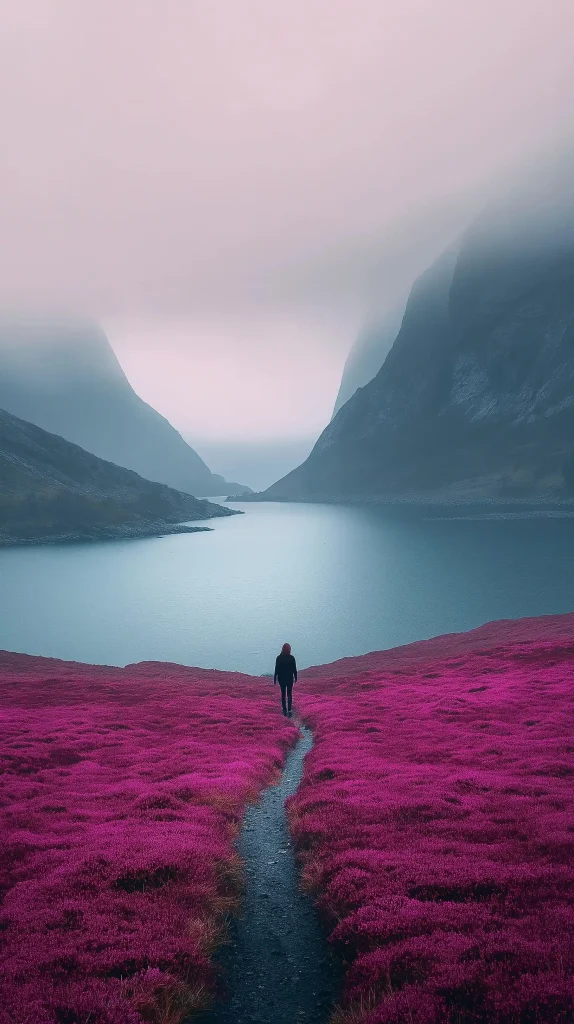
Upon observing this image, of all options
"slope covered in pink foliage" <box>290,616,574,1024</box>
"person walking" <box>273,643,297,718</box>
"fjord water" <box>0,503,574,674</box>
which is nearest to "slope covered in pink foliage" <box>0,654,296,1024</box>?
"slope covered in pink foliage" <box>290,616,574,1024</box>

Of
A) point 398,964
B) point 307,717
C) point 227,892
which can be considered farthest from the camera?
point 307,717

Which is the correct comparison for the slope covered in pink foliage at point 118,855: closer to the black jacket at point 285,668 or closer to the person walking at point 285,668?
the person walking at point 285,668

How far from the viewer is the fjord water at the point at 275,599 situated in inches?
3258

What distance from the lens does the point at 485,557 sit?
144 m

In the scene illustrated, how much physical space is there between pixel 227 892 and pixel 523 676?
30190mm

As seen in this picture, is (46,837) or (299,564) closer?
(46,837)

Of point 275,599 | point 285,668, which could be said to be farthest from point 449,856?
point 275,599

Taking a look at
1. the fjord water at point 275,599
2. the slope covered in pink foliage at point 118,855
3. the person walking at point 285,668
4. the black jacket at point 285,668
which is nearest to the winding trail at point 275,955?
the slope covered in pink foliage at point 118,855

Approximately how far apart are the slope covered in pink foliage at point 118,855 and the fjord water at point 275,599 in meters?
43.8

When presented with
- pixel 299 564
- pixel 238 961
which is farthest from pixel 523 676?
pixel 299 564

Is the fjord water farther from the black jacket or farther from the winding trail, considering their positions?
the winding trail

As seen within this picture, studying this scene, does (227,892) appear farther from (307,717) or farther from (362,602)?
(362,602)

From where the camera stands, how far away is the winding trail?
8836 mm

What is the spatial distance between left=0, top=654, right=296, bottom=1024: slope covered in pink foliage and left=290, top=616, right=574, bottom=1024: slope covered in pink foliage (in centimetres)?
250
